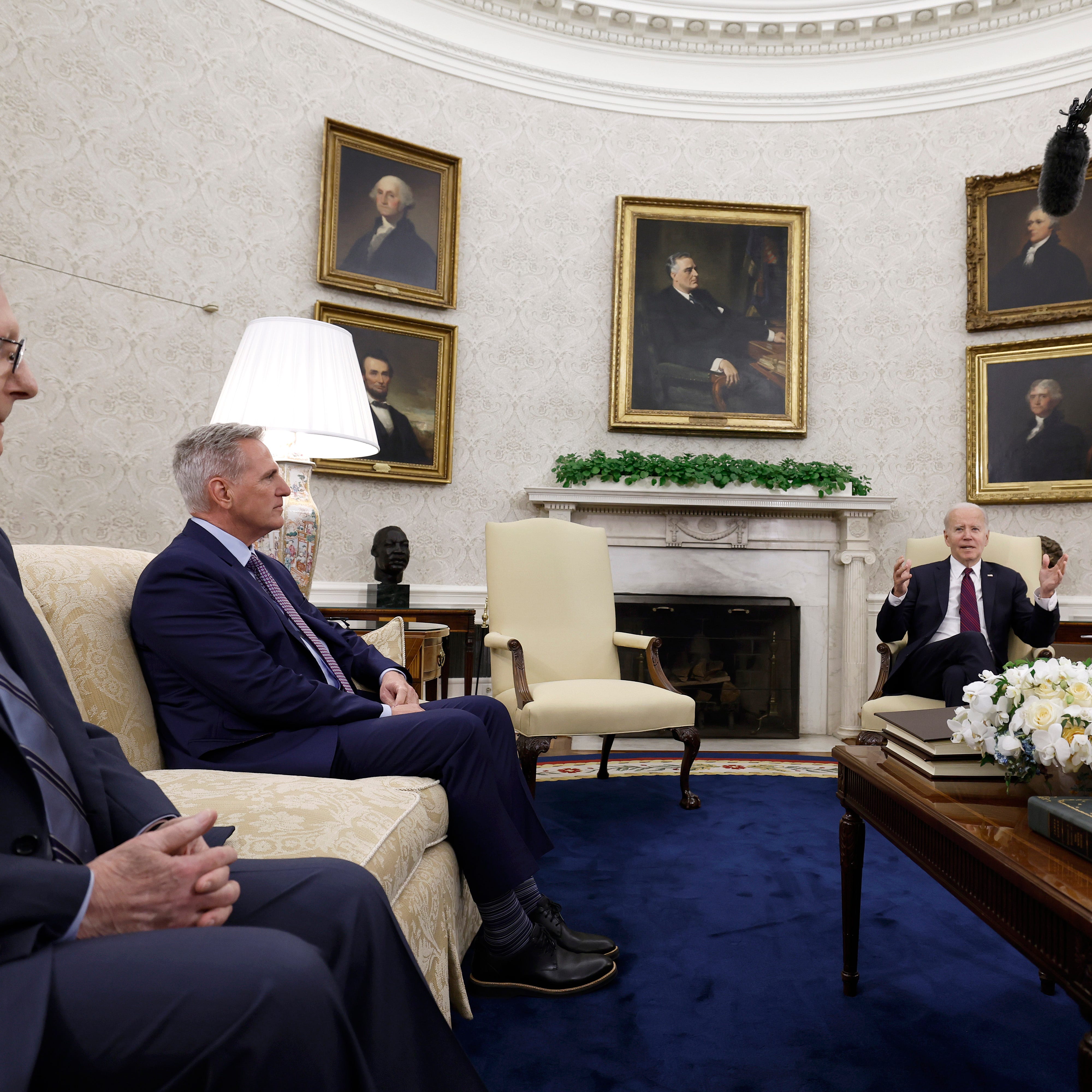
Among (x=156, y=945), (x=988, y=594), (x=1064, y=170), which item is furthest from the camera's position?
(x=988, y=594)

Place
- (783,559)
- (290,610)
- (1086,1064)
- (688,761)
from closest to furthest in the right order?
(1086,1064) → (290,610) → (688,761) → (783,559)

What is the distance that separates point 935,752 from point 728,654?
4145mm

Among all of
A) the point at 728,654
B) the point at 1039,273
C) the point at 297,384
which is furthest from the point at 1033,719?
the point at 1039,273

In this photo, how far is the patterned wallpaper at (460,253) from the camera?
4.48m

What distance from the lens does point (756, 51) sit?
6.40 meters

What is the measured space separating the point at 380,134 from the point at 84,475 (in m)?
3.04

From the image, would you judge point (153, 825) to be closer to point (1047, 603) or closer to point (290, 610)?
point (290, 610)

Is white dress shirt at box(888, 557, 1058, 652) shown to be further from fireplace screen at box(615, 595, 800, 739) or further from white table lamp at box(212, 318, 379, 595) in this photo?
white table lamp at box(212, 318, 379, 595)

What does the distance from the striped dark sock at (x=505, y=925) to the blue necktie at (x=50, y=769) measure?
3.50 feet

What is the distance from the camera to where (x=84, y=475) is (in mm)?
4520

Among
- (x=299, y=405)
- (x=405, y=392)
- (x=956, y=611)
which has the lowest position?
(x=956, y=611)

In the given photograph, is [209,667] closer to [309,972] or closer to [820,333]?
[309,972]

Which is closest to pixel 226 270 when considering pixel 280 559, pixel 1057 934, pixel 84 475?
pixel 84 475

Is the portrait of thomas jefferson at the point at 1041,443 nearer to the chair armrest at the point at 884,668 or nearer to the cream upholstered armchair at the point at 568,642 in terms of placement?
the chair armrest at the point at 884,668
